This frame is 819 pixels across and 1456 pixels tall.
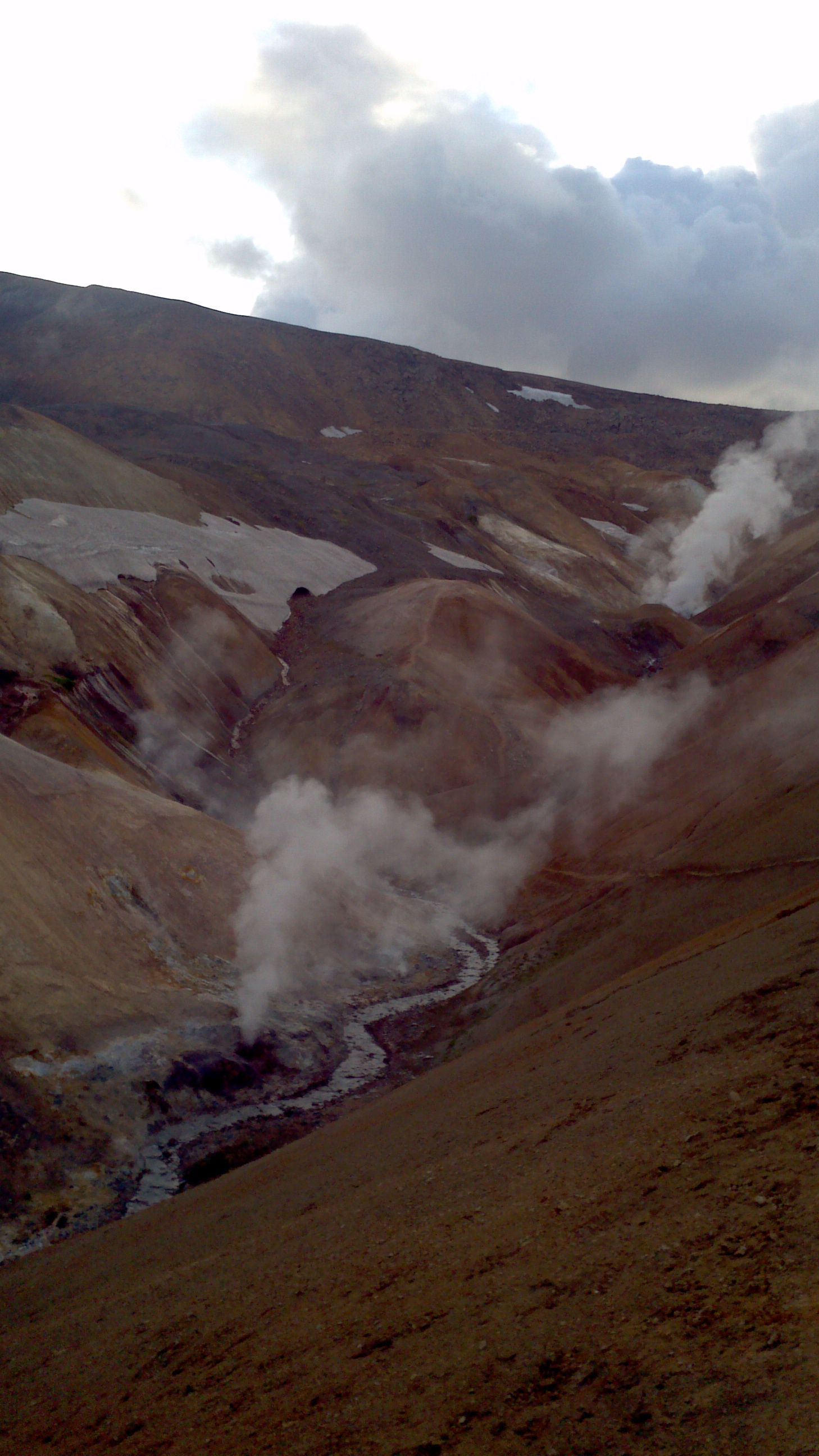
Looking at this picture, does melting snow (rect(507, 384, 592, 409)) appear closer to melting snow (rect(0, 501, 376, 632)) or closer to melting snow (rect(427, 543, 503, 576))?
melting snow (rect(427, 543, 503, 576))

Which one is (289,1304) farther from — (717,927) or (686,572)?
(686,572)

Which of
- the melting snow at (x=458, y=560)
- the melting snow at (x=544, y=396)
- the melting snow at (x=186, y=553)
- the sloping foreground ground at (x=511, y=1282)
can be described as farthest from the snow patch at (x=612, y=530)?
the sloping foreground ground at (x=511, y=1282)

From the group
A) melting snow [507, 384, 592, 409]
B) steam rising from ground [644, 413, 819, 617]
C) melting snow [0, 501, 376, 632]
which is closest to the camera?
melting snow [0, 501, 376, 632]

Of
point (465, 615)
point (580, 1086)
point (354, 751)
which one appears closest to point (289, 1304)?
point (580, 1086)

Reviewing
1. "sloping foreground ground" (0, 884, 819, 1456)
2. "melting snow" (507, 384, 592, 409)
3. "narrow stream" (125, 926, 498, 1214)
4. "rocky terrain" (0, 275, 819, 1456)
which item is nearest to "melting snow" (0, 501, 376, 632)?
"rocky terrain" (0, 275, 819, 1456)

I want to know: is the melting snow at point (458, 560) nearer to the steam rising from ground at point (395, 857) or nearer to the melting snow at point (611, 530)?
the steam rising from ground at point (395, 857)

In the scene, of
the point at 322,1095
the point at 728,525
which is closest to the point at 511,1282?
the point at 322,1095
